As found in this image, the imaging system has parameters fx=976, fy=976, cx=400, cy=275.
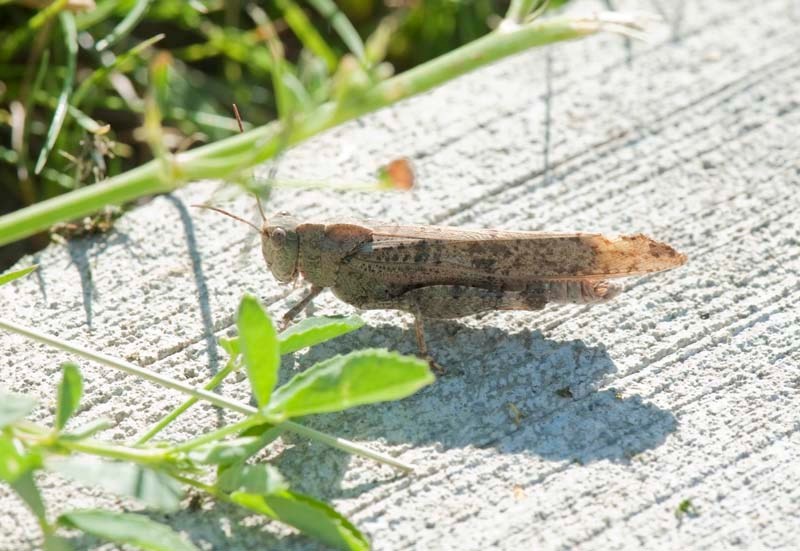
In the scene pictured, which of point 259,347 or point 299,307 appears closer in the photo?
point 259,347

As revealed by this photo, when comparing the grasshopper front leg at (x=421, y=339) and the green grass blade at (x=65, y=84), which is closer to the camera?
the grasshopper front leg at (x=421, y=339)

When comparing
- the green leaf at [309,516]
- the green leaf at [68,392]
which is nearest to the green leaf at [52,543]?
the green leaf at [68,392]

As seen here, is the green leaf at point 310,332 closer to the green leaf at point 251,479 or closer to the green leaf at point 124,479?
the green leaf at point 251,479

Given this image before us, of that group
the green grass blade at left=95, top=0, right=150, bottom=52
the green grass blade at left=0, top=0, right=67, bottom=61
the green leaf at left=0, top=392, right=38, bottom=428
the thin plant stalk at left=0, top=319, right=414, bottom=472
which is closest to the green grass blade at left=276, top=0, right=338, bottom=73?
the green grass blade at left=95, top=0, right=150, bottom=52

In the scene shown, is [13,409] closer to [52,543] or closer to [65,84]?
[52,543]

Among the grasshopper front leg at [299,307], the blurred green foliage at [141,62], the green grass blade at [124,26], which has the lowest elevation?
the grasshopper front leg at [299,307]

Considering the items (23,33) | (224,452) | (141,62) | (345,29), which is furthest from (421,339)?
(23,33)

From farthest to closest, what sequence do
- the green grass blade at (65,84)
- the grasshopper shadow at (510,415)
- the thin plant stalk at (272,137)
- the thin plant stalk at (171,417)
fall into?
the green grass blade at (65,84), the grasshopper shadow at (510,415), the thin plant stalk at (171,417), the thin plant stalk at (272,137)
